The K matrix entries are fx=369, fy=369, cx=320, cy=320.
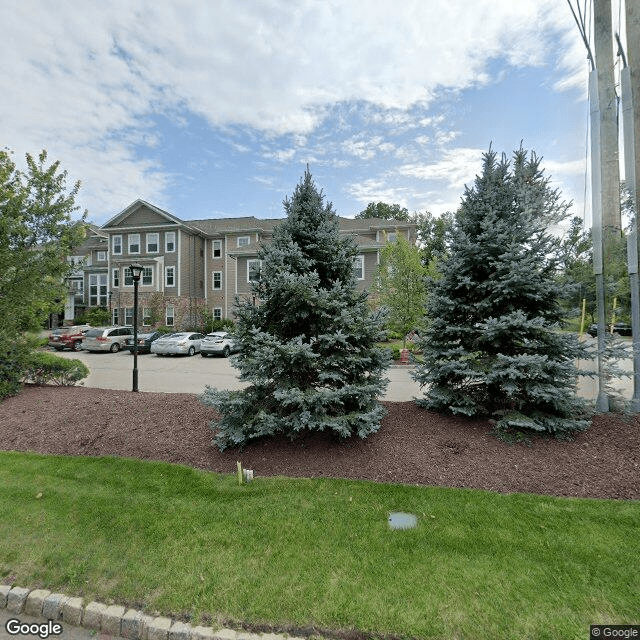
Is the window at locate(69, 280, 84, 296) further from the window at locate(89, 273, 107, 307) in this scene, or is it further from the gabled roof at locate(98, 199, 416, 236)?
the gabled roof at locate(98, 199, 416, 236)

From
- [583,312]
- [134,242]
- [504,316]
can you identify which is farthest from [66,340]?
[583,312]

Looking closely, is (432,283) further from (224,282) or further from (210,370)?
(224,282)

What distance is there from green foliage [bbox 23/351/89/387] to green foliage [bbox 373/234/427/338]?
40.3 feet

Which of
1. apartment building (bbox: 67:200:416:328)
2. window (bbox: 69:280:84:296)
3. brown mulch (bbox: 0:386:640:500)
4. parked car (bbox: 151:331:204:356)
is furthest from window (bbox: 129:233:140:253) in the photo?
brown mulch (bbox: 0:386:640:500)

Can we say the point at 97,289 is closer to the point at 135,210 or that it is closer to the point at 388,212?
the point at 135,210

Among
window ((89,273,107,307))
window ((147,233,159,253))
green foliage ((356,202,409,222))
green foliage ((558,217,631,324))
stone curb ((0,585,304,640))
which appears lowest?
stone curb ((0,585,304,640))

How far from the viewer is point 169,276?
2981 cm

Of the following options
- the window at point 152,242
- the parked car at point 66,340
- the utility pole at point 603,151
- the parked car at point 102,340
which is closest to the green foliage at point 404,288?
the utility pole at point 603,151

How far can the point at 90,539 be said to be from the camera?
3166mm

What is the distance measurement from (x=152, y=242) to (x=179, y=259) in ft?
9.71

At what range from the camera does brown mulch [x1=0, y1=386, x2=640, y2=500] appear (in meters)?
3.89

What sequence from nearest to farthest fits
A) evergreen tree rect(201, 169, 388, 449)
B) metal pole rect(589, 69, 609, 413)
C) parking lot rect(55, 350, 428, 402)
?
evergreen tree rect(201, 169, 388, 449), metal pole rect(589, 69, 609, 413), parking lot rect(55, 350, 428, 402)

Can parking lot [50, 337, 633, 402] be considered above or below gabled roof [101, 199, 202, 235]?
below

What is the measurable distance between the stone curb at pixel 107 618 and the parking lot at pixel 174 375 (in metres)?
6.90
